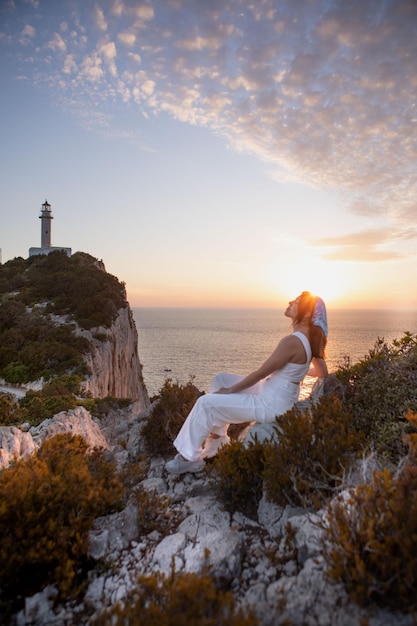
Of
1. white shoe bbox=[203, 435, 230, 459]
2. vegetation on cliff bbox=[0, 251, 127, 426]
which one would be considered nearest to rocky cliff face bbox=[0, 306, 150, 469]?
vegetation on cliff bbox=[0, 251, 127, 426]

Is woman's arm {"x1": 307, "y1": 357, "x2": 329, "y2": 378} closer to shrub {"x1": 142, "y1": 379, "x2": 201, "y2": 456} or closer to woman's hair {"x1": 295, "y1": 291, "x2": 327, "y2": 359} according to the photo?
woman's hair {"x1": 295, "y1": 291, "x2": 327, "y2": 359}

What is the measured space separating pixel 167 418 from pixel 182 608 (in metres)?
3.52

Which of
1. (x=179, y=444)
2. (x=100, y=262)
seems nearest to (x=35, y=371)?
(x=179, y=444)

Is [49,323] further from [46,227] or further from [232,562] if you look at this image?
[46,227]

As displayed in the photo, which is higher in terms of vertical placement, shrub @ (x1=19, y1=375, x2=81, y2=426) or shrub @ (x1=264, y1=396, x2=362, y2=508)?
shrub @ (x1=264, y1=396, x2=362, y2=508)

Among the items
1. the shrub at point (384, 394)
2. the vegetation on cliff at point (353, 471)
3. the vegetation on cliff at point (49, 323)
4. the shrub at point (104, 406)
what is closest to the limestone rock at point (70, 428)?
the vegetation on cliff at point (49, 323)

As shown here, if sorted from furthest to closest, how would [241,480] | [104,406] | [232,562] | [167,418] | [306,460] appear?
[104,406], [167,418], [241,480], [306,460], [232,562]

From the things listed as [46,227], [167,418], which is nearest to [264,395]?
[167,418]

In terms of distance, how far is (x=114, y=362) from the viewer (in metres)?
23.1

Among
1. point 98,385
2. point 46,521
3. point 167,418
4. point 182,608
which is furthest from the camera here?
point 98,385

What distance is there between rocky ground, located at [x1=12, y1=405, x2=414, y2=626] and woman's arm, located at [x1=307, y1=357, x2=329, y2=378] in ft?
6.51

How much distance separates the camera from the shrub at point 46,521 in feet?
9.38

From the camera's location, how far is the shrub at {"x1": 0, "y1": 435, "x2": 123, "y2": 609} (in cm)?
286

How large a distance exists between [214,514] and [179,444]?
1.07 meters
